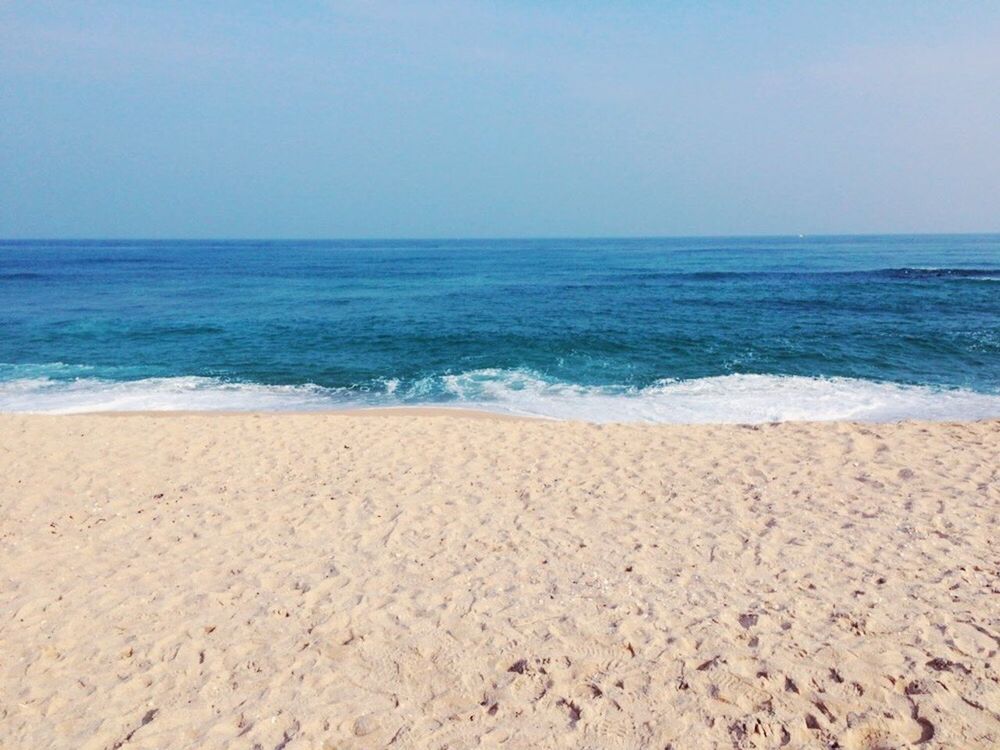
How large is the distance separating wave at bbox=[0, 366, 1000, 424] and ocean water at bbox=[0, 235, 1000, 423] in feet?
0.24

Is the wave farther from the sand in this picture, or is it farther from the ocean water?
the sand

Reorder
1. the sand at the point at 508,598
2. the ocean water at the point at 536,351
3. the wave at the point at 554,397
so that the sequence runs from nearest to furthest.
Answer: the sand at the point at 508,598, the wave at the point at 554,397, the ocean water at the point at 536,351

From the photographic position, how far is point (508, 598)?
493 centimetres

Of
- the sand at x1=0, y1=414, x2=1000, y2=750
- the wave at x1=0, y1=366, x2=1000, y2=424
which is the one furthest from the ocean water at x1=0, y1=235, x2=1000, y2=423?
the sand at x1=0, y1=414, x2=1000, y2=750

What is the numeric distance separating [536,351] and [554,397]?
494 cm

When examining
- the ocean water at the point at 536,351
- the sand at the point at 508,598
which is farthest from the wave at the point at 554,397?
the sand at the point at 508,598

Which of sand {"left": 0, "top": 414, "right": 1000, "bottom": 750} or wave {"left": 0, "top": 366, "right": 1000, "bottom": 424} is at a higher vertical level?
sand {"left": 0, "top": 414, "right": 1000, "bottom": 750}

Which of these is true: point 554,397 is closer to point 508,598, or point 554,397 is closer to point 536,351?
point 536,351

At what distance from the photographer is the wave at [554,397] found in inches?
490

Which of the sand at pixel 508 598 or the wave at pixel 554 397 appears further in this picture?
the wave at pixel 554 397

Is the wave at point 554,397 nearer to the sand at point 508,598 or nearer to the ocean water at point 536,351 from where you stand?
the ocean water at point 536,351

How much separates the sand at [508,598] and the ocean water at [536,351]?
207 inches

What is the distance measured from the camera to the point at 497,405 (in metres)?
13.4

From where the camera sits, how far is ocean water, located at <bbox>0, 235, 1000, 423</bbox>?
13.8 metres
